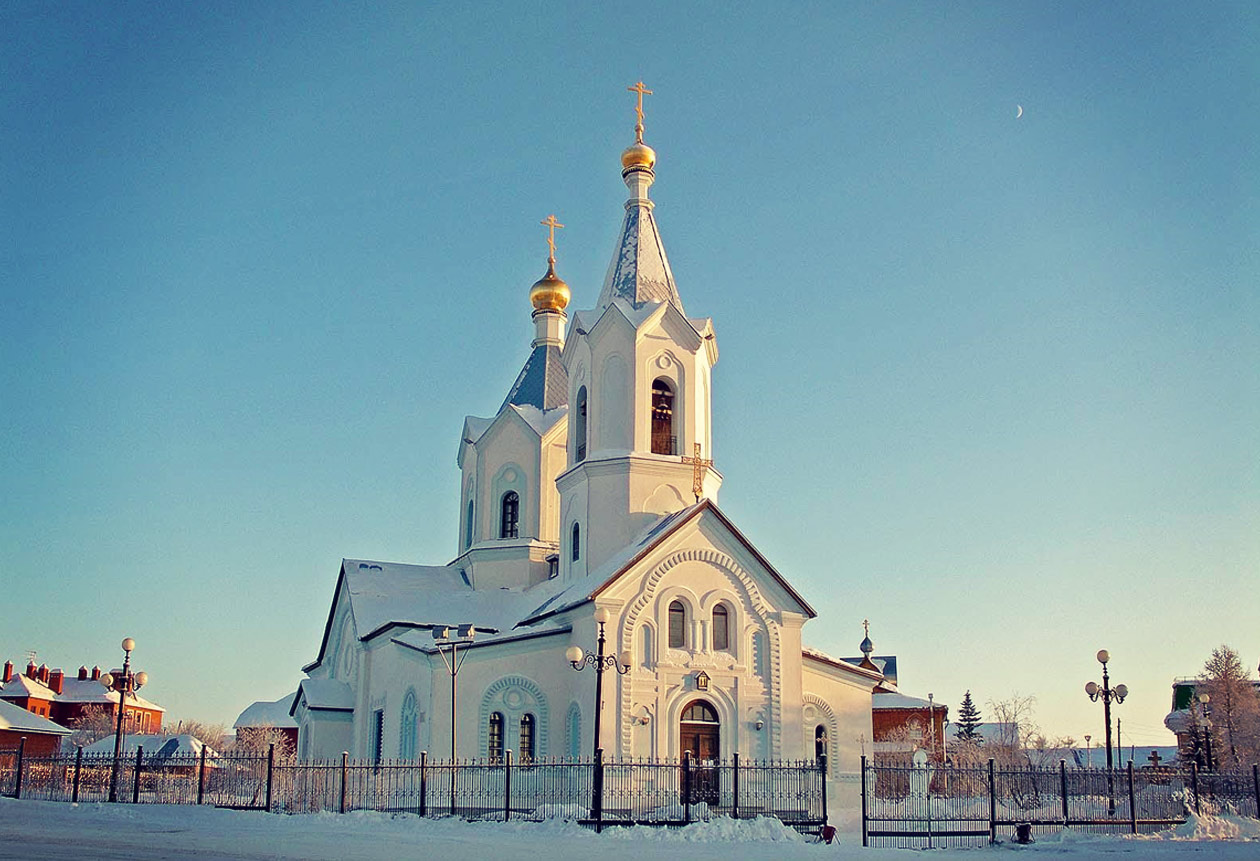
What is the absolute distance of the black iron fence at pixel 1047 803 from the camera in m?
20.4

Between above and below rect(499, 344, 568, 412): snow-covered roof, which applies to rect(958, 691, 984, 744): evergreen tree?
below

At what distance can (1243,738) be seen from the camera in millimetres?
45000

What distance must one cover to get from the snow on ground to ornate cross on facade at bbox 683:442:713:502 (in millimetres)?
11467

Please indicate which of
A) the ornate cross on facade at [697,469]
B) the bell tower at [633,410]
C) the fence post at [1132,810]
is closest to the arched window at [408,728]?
the bell tower at [633,410]

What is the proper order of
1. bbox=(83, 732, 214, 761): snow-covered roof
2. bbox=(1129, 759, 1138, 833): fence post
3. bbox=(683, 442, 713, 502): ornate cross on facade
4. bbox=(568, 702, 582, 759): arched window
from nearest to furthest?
bbox=(1129, 759, 1138, 833): fence post, bbox=(568, 702, 582, 759): arched window, bbox=(683, 442, 713, 502): ornate cross on facade, bbox=(83, 732, 214, 761): snow-covered roof

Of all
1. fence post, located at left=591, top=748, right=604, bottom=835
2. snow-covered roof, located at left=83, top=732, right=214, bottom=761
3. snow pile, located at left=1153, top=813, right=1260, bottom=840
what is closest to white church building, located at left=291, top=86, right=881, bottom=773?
fence post, located at left=591, top=748, right=604, bottom=835

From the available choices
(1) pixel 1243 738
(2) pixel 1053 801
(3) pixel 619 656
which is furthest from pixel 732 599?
(1) pixel 1243 738

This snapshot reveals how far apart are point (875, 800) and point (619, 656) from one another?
252 inches

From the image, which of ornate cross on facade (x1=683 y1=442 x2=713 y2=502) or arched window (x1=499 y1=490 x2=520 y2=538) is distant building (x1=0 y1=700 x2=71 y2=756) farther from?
ornate cross on facade (x1=683 y1=442 x2=713 y2=502)

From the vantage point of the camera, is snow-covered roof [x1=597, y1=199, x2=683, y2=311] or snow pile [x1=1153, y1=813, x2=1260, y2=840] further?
snow-covered roof [x1=597, y1=199, x2=683, y2=311]

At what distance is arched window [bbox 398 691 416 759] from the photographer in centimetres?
3116

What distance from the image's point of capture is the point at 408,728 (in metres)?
31.6

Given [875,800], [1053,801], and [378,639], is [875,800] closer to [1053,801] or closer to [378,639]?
[1053,801]

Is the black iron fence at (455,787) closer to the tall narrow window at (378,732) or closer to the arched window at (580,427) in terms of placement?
the tall narrow window at (378,732)
